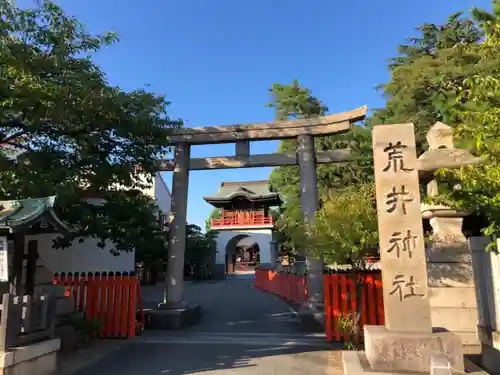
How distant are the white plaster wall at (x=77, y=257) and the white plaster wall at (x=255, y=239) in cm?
1659

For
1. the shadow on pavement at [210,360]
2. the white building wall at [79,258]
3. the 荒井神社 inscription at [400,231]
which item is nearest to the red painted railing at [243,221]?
the white building wall at [79,258]

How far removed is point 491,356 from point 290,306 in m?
9.62

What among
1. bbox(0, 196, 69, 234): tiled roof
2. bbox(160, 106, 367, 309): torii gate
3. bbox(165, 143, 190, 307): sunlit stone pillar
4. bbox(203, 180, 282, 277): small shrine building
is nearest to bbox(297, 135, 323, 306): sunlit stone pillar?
bbox(160, 106, 367, 309): torii gate

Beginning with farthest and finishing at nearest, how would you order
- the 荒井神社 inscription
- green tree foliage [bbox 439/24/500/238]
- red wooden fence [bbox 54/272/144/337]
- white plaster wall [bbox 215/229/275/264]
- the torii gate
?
1. white plaster wall [bbox 215/229/275/264]
2. the torii gate
3. red wooden fence [bbox 54/272/144/337]
4. the 荒井神社 inscription
5. green tree foliage [bbox 439/24/500/238]

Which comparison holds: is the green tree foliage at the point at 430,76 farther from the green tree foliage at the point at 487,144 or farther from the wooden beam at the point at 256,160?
the green tree foliage at the point at 487,144

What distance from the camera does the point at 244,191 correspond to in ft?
119

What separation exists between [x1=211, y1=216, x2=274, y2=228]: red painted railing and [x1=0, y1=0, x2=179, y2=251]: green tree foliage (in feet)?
86.3

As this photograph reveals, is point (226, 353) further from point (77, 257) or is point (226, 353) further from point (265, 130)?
point (77, 257)

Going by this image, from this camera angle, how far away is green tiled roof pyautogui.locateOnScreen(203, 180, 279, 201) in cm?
3569

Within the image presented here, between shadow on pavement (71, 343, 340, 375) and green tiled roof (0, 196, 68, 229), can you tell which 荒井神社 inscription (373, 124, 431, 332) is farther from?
green tiled roof (0, 196, 68, 229)

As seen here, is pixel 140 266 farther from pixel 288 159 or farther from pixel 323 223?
pixel 323 223

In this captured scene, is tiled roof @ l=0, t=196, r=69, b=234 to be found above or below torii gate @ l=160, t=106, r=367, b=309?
below

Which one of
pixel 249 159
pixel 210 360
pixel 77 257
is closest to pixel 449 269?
pixel 210 360

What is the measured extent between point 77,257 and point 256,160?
36.1 feet
